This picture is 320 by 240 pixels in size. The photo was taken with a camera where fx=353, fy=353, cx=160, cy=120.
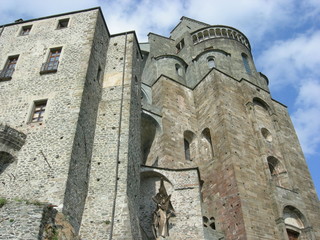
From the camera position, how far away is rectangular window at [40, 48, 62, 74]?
16.7 metres

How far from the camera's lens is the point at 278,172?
22531 millimetres

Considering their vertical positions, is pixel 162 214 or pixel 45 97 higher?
pixel 45 97

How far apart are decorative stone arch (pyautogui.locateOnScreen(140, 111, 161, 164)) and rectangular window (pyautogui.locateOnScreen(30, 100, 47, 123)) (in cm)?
809

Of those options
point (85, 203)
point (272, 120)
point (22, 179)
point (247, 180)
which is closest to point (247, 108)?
point (272, 120)

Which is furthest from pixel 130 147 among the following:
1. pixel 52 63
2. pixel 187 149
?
pixel 187 149

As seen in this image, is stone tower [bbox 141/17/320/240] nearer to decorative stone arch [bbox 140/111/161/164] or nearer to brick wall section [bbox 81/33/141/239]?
decorative stone arch [bbox 140/111/161/164]

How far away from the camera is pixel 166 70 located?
28359 millimetres

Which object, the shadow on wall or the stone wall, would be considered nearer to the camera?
the stone wall

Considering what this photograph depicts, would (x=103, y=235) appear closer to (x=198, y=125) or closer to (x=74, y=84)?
(x=74, y=84)

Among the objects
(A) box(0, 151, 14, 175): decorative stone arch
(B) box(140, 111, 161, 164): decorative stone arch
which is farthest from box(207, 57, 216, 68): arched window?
(A) box(0, 151, 14, 175): decorative stone arch

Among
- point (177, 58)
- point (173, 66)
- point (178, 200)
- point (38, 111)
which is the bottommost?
point (178, 200)

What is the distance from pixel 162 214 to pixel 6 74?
10111 mm

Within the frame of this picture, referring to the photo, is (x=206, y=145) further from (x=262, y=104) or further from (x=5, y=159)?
(x=5, y=159)

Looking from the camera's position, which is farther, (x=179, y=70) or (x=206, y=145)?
(x=179, y=70)
